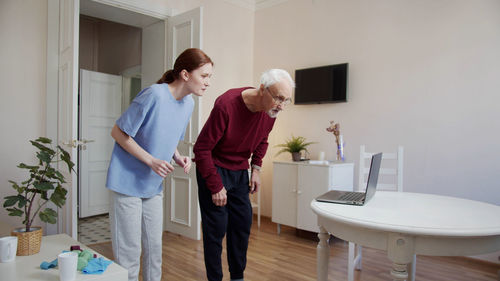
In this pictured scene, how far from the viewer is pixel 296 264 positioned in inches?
112

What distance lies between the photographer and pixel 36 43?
3061mm

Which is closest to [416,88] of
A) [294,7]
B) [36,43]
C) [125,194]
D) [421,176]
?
[421,176]

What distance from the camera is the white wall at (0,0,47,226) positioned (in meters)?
2.91

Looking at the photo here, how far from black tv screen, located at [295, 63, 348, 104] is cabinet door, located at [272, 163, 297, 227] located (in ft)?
2.88

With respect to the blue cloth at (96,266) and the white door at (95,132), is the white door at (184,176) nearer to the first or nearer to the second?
the white door at (95,132)

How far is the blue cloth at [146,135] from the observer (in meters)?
1.44

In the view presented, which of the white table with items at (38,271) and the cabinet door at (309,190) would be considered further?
the cabinet door at (309,190)

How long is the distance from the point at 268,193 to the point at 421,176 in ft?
6.53

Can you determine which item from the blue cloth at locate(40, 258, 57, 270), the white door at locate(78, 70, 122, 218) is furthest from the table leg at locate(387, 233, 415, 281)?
the white door at locate(78, 70, 122, 218)

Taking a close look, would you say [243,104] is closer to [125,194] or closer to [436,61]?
[125,194]

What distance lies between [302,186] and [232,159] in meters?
1.94

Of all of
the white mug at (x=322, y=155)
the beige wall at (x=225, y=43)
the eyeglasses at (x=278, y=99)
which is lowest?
the white mug at (x=322, y=155)

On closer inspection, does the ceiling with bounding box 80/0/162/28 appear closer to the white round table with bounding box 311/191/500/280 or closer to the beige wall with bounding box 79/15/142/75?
the beige wall with bounding box 79/15/142/75

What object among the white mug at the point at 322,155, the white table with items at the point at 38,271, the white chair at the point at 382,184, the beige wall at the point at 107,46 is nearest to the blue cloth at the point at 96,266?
the white table with items at the point at 38,271
